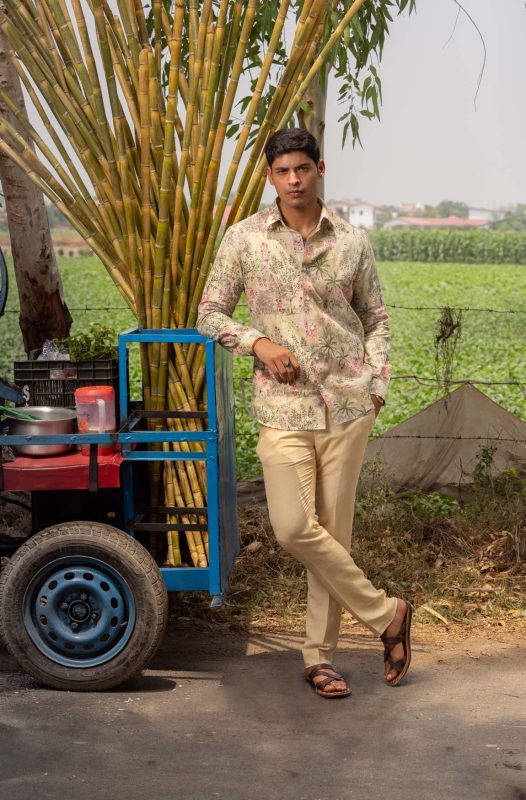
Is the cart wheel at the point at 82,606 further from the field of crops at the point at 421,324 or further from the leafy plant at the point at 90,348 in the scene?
the field of crops at the point at 421,324

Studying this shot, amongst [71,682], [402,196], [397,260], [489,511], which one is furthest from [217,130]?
[397,260]

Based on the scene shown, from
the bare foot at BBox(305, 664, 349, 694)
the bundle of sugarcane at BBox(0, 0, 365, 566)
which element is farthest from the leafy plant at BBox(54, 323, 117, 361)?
the bare foot at BBox(305, 664, 349, 694)

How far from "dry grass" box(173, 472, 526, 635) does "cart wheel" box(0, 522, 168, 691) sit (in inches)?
34.5

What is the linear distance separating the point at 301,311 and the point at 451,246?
68.1 feet

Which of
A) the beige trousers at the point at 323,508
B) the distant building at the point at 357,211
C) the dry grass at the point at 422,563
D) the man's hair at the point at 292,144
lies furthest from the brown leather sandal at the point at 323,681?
the distant building at the point at 357,211

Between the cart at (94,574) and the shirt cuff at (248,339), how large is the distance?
257 millimetres

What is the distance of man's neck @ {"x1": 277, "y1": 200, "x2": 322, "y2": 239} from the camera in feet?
12.1

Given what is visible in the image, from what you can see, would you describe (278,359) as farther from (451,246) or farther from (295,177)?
(451,246)

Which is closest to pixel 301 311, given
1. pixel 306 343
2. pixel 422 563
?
pixel 306 343

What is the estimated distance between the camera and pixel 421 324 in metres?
16.4

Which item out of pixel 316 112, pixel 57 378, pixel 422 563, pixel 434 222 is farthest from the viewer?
pixel 434 222

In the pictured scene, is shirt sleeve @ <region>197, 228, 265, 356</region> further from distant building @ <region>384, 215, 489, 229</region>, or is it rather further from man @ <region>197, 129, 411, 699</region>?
distant building @ <region>384, 215, 489, 229</region>

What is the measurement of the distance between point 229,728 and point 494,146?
55.0 feet

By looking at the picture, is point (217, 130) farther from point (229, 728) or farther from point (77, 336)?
point (229, 728)
